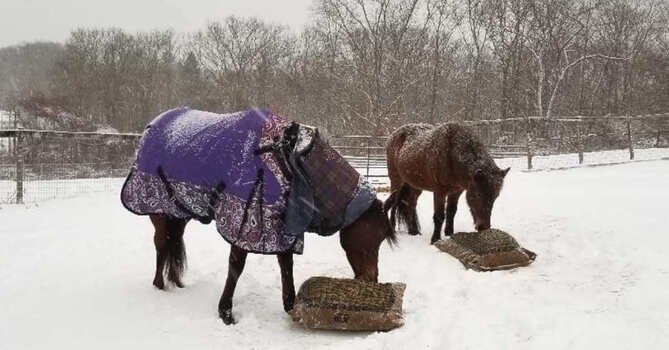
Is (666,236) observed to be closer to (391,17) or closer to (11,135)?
(11,135)

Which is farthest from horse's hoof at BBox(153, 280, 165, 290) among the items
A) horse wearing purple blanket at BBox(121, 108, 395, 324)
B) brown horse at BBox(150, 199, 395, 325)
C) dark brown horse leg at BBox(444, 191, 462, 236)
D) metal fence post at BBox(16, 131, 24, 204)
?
metal fence post at BBox(16, 131, 24, 204)

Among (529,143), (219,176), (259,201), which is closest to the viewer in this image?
(259,201)

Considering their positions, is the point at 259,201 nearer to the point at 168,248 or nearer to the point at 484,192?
the point at 168,248

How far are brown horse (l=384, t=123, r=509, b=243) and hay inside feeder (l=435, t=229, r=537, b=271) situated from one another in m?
0.23

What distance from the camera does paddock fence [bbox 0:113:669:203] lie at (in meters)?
8.62

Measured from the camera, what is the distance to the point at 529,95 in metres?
25.0

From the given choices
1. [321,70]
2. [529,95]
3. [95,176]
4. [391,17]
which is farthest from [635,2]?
[95,176]

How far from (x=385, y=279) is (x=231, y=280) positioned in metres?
1.61

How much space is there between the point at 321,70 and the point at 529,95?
15007 millimetres

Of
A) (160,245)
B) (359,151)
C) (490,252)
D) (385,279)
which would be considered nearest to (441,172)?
(490,252)

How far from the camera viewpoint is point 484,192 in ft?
15.7

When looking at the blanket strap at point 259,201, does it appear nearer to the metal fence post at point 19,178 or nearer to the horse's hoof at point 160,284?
the horse's hoof at point 160,284

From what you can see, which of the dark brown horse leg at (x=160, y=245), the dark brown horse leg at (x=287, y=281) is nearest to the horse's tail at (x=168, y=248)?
the dark brown horse leg at (x=160, y=245)

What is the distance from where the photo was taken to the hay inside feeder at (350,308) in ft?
10.1
